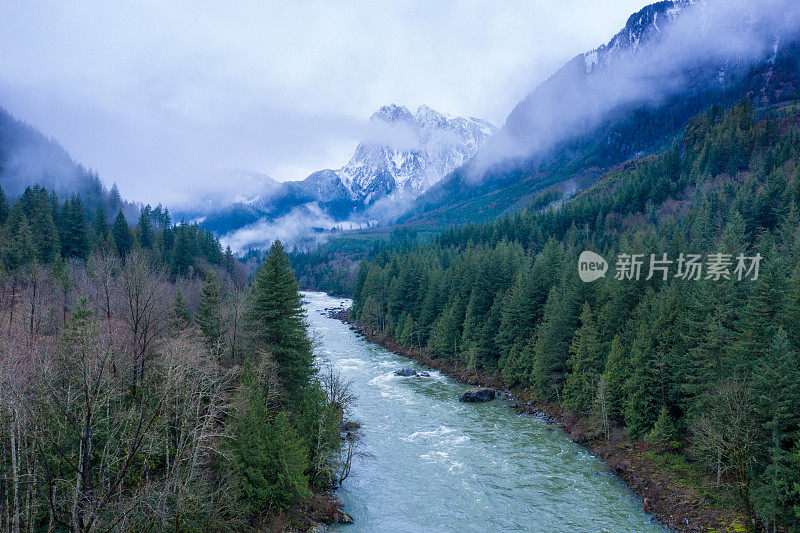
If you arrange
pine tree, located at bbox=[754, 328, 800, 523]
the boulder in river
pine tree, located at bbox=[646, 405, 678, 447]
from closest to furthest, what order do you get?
pine tree, located at bbox=[754, 328, 800, 523] → pine tree, located at bbox=[646, 405, 678, 447] → the boulder in river

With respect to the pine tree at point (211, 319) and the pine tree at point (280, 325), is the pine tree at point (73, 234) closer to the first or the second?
the pine tree at point (211, 319)

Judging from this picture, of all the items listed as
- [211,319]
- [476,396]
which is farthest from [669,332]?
[211,319]

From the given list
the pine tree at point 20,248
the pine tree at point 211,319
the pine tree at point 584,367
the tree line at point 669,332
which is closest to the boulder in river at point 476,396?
the tree line at point 669,332

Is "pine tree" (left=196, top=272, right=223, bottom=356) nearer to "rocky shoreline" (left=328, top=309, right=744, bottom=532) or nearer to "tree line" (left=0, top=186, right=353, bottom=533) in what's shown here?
"tree line" (left=0, top=186, right=353, bottom=533)

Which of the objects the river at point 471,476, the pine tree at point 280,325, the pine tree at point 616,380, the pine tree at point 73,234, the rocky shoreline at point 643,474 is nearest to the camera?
the rocky shoreline at point 643,474

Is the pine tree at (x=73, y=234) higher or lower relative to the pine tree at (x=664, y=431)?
higher

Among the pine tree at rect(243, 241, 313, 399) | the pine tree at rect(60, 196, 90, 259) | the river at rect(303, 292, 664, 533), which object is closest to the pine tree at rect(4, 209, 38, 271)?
the pine tree at rect(60, 196, 90, 259)

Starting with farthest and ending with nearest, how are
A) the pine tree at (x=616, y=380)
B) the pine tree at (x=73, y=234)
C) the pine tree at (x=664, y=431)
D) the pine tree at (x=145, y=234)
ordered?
the pine tree at (x=145, y=234)
the pine tree at (x=73, y=234)
the pine tree at (x=616, y=380)
the pine tree at (x=664, y=431)
